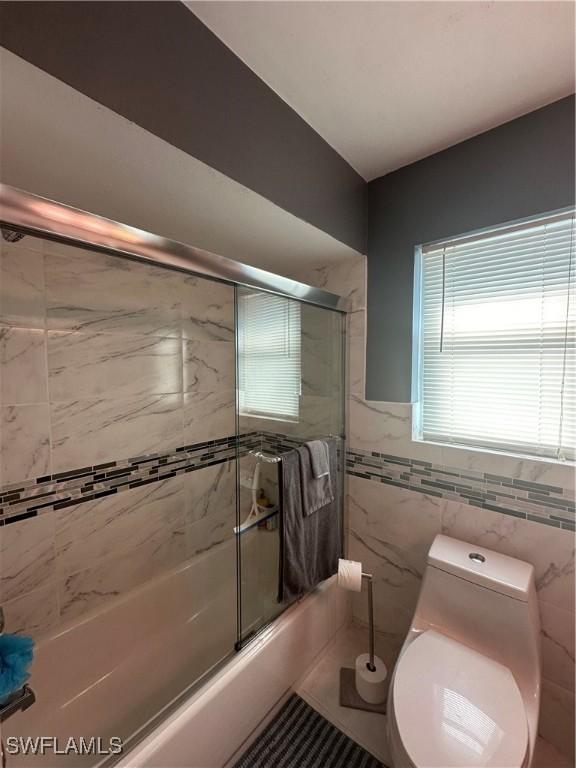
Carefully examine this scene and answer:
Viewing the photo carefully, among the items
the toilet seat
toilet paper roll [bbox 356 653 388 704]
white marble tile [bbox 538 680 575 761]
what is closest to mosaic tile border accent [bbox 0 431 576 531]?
the toilet seat

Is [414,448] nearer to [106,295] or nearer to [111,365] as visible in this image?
[111,365]

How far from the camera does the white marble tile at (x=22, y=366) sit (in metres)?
1.14

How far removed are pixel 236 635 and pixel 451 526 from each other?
1.03 meters

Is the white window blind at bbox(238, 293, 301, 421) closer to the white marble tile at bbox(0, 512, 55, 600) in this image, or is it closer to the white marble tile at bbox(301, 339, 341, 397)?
the white marble tile at bbox(301, 339, 341, 397)

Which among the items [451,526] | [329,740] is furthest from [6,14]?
[329,740]

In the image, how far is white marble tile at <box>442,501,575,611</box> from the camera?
3.65 feet

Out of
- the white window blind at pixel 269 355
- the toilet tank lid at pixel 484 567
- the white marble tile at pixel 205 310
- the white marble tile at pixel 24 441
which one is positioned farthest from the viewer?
the white marble tile at pixel 205 310

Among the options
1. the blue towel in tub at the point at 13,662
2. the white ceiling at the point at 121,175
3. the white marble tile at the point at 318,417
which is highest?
the white ceiling at the point at 121,175

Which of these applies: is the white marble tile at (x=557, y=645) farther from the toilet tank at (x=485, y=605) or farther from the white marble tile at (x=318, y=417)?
the white marble tile at (x=318, y=417)

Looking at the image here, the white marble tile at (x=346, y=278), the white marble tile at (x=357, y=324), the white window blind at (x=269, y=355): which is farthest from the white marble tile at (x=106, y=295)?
the white marble tile at (x=357, y=324)

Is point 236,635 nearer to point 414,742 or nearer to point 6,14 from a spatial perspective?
point 414,742

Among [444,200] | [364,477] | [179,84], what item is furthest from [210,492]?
[444,200]

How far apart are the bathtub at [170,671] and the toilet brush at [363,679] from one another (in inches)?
8.2

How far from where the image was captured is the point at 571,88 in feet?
3.33
